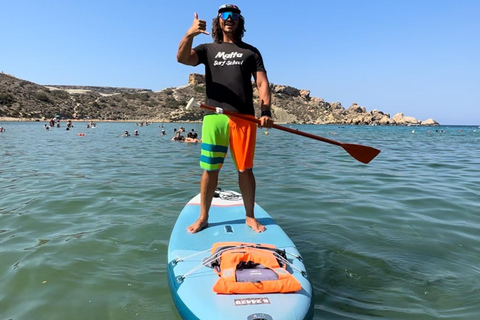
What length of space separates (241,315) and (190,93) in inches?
4561

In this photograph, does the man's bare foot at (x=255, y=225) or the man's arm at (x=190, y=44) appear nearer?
the man's arm at (x=190, y=44)

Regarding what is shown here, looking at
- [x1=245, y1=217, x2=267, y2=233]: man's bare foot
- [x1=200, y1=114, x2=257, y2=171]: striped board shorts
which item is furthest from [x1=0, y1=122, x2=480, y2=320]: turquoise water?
[x1=200, y1=114, x2=257, y2=171]: striped board shorts

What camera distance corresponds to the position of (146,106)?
94.6 meters

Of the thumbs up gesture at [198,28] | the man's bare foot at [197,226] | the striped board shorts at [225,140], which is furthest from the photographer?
the man's bare foot at [197,226]

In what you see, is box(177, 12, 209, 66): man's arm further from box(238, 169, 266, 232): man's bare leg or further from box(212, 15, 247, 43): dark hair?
box(238, 169, 266, 232): man's bare leg

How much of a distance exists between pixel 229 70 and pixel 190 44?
0.53 m

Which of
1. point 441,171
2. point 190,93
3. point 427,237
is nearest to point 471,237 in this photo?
point 427,237

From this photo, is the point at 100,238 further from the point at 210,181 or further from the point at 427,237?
the point at 427,237

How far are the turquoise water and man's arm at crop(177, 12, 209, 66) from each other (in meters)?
2.43

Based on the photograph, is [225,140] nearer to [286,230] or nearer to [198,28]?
[198,28]

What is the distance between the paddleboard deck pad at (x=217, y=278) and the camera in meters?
2.43

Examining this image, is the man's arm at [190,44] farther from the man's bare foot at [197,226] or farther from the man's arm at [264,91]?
the man's bare foot at [197,226]

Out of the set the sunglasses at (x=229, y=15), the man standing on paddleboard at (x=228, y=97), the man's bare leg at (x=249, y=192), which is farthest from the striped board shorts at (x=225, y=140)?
the sunglasses at (x=229, y=15)

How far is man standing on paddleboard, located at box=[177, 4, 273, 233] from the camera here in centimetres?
386
